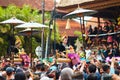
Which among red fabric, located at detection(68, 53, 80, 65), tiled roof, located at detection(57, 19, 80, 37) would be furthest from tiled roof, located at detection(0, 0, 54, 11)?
red fabric, located at detection(68, 53, 80, 65)

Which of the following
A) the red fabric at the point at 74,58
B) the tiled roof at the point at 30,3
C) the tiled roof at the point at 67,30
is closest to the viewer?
the red fabric at the point at 74,58

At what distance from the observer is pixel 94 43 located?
65.9 ft

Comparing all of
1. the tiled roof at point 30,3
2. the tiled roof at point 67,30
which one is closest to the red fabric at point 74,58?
the tiled roof at point 30,3

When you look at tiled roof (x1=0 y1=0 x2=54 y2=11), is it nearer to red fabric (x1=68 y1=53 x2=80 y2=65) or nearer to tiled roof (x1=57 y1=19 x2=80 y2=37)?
tiled roof (x1=57 y1=19 x2=80 y2=37)

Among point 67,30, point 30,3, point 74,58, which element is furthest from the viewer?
point 67,30

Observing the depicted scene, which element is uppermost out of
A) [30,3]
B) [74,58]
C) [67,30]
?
[30,3]

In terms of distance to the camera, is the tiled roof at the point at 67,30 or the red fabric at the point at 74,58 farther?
the tiled roof at the point at 67,30

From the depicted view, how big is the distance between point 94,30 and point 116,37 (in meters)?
2.23

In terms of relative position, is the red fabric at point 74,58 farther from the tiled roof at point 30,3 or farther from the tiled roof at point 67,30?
the tiled roof at point 67,30

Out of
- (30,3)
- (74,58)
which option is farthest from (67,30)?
(74,58)

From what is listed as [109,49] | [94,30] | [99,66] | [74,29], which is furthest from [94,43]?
[74,29]

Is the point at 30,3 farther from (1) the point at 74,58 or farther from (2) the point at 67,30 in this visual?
(1) the point at 74,58

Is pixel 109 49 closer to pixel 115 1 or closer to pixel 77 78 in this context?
pixel 115 1

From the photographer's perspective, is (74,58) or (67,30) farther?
(67,30)
